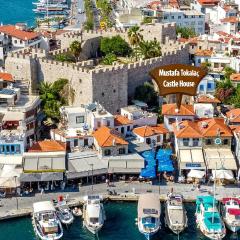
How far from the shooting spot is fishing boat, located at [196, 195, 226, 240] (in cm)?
4919

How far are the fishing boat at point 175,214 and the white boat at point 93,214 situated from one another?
5263mm

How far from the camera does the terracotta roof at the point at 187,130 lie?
196 ft

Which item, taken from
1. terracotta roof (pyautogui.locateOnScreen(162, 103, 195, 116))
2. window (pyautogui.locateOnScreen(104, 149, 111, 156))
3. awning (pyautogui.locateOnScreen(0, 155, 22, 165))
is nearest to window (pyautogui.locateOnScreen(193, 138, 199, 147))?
terracotta roof (pyautogui.locateOnScreen(162, 103, 195, 116))

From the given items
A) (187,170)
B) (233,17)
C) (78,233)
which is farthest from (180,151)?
(233,17)

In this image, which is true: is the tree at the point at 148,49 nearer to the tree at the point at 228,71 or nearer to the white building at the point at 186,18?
the tree at the point at 228,71

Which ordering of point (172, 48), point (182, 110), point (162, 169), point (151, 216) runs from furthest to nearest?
point (172, 48) < point (182, 110) < point (162, 169) < point (151, 216)

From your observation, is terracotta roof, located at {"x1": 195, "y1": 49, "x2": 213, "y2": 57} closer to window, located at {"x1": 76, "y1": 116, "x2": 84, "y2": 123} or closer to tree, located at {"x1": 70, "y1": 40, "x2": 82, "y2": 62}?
tree, located at {"x1": 70, "y1": 40, "x2": 82, "y2": 62}

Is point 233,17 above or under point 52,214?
above

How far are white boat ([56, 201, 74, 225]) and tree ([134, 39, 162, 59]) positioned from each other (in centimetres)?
2723

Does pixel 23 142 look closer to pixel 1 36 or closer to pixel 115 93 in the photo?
pixel 115 93

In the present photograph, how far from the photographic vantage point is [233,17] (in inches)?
4343

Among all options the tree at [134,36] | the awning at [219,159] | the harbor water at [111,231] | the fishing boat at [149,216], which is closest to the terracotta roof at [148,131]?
the awning at [219,159]

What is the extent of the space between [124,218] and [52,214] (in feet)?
19.7

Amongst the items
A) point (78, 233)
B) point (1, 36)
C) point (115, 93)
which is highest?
point (1, 36)
